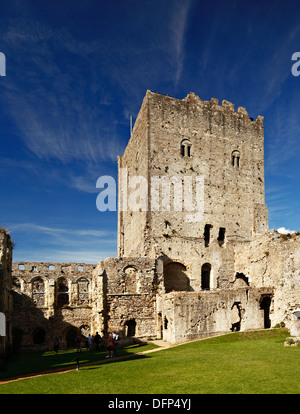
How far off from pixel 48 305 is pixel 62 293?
3.29 metres

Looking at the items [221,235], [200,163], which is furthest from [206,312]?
[200,163]

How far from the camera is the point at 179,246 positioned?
2767 cm

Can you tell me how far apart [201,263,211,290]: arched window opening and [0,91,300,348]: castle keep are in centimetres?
8

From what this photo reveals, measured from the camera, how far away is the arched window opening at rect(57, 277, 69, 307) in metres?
33.5

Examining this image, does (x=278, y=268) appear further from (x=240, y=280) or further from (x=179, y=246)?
(x=179, y=246)

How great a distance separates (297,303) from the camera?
2098 cm

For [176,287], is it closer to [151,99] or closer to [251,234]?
[251,234]

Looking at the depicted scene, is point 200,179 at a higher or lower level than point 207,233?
higher

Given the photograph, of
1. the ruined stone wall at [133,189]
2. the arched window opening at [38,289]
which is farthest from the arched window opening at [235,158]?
the arched window opening at [38,289]

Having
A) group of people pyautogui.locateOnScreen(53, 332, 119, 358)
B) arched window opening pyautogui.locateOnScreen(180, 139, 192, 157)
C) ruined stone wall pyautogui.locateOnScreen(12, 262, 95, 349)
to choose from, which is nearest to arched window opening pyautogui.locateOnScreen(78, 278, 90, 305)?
ruined stone wall pyautogui.locateOnScreen(12, 262, 95, 349)

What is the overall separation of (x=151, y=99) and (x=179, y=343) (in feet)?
61.8

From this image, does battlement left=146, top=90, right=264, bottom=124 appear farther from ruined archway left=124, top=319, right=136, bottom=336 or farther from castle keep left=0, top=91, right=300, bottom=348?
ruined archway left=124, top=319, right=136, bottom=336

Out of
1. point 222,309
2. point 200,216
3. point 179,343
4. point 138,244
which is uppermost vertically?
point 200,216
